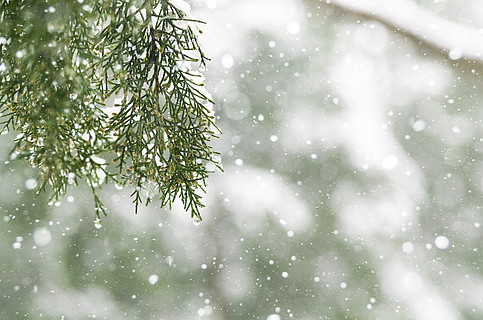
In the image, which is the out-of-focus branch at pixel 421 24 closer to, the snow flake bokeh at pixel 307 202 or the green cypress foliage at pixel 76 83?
the snow flake bokeh at pixel 307 202

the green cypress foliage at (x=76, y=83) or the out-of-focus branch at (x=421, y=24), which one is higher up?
the out-of-focus branch at (x=421, y=24)

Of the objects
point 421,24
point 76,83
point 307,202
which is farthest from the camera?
point 307,202

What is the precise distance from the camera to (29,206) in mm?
3799

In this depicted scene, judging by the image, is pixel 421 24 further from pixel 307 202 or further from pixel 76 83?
pixel 76 83

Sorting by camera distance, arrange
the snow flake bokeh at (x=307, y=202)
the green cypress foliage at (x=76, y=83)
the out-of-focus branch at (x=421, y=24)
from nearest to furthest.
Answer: the green cypress foliage at (x=76, y=83) < the out-of-focus branch at (x=421, y=24) < the snow flake bokeh at (x=307, y=202)

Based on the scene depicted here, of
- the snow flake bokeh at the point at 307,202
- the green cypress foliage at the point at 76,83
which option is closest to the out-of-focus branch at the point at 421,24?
the snow flake bokeh at the point at 307,202

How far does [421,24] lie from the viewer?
386cm

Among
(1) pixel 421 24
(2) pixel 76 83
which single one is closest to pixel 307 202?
(1) pixel 421 24

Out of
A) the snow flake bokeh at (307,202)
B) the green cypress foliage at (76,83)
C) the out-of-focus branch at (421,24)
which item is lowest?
the green cypress foliage at (76,83)

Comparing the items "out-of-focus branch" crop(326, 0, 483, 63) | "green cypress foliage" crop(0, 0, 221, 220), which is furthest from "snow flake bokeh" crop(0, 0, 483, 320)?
"green cypress foliage" crop(0, 0, 221, 220)

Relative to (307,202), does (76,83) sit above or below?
below

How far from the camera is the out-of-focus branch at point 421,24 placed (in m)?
3.72

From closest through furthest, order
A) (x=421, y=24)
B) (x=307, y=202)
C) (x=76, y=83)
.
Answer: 1. (x=76, y=83)
2. (x=421, y=24)
3. (x=307, y=202)

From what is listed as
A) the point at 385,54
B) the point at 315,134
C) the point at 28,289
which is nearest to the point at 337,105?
the point at 315,134
